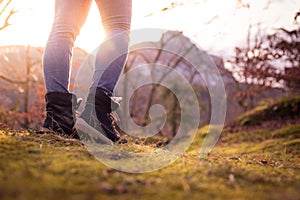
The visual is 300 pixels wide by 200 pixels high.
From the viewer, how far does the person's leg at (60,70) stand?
233 centimetres

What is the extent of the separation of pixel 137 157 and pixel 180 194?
28.1 inches

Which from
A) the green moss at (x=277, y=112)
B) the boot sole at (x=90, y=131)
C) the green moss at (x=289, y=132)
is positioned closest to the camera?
the boot sole at (x=90, y=131)

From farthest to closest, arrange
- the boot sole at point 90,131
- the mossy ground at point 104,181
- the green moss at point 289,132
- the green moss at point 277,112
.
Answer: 1. the green moss at point 277,112
2. the green moss at point 289,132
3. the boot sole at point 90,131
4. the mossy ground at point 104,181

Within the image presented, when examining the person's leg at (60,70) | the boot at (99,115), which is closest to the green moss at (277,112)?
the boot at (99,115)

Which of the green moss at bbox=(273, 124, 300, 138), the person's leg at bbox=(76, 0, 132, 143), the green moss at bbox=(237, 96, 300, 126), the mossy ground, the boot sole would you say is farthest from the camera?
the green moss at bbox=(237, 96, 300, 126)

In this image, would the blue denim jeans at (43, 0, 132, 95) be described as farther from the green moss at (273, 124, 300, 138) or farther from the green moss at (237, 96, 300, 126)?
the green moss at (237, 96, 300, 126)

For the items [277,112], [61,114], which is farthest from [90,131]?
[277,112]

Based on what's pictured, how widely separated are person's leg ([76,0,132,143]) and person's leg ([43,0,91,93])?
0.18m

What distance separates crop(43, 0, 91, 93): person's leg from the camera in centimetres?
235

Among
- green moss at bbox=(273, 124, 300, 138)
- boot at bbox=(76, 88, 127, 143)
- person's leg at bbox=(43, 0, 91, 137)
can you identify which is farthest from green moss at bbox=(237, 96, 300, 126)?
person's leg at bbox=(43, 0, 91, 137)

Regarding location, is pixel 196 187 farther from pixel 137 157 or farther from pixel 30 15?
pixel 30 15

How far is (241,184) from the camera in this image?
51.1 inches

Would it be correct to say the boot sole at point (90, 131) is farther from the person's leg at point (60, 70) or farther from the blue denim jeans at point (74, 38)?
the blue denim jeans at point (74, 38)

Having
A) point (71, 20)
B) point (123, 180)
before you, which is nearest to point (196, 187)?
point (123, 180)
